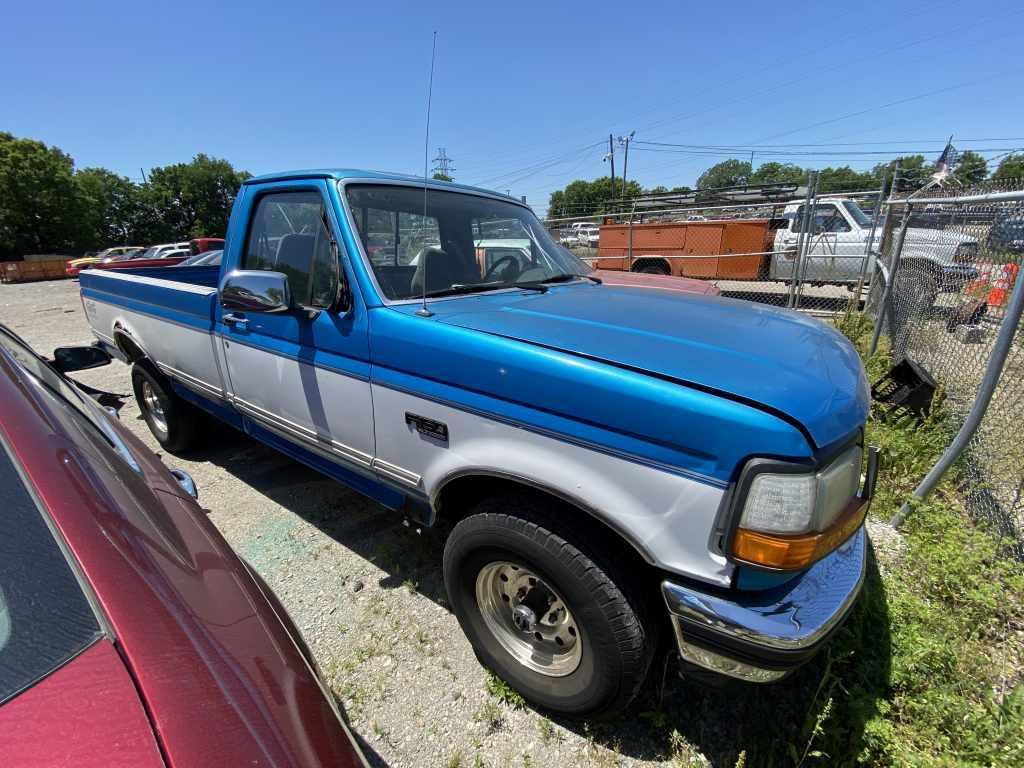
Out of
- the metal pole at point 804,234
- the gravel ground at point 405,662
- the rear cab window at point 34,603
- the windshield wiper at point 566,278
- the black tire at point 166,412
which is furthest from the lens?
the metal pole at point 804,234

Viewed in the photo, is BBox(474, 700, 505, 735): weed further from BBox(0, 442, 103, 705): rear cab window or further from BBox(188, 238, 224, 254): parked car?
BBox(188, 238, 224, 254): parked car

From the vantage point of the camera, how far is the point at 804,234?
855 centimetres

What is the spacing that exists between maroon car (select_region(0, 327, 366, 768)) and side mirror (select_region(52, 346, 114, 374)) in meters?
Answer: 1.48

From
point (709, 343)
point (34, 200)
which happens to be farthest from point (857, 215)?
point (34, 200)

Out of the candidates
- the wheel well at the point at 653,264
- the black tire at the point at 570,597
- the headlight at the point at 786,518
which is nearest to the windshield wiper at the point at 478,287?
the black tire at the point at 570,597

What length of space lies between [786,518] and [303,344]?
2157 millimetres

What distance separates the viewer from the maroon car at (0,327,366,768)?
2.41 feet

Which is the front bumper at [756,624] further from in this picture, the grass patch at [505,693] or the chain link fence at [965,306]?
the chain link fence at [965,306]

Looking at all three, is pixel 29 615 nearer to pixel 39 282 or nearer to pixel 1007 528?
pixel 1007 528

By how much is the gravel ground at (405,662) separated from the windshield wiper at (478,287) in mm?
1585

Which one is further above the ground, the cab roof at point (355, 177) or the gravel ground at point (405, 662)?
the cab roof at point (355, 177)

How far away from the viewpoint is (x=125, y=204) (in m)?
42.4

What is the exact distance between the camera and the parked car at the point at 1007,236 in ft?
10.2

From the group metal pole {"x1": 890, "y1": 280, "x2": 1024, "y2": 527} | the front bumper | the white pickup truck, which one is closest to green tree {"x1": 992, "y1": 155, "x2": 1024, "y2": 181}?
metal pole {"x1": 890, "y1": 280, "x2": 1024, "y2": 527}
